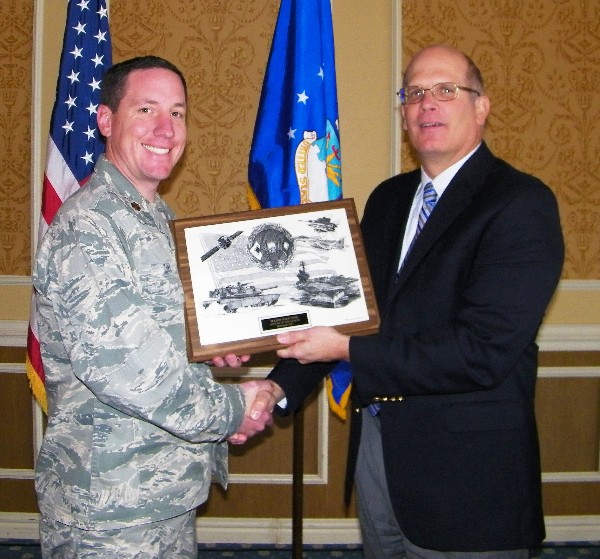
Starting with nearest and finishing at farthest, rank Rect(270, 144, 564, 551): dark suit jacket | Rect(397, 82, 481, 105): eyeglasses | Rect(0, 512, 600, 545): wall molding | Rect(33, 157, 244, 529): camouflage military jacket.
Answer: Rect(33, 157, 244, 529): camouflage military jacket
Rect(270, 144, 564, 551): dark suit jacket
Rect(397, 82, 481, 105): eyeglasses
Rect(0, 512, 600, 545): wall molding

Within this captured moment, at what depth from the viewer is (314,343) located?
200 centimetres

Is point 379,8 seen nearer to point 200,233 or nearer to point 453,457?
point 200,233

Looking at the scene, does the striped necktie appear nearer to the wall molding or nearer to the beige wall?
the beige wall

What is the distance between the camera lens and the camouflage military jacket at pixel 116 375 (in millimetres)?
1715

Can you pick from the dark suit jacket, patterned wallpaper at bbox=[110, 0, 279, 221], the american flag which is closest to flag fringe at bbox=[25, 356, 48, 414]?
the american flag

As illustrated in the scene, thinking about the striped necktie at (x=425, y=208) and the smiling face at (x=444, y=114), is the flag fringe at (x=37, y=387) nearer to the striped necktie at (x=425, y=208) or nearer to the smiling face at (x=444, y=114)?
the striped necktie at (x=425, y=208)

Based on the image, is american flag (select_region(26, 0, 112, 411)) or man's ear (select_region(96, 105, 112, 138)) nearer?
man's ear (select_region(96, 105, 112, 138))

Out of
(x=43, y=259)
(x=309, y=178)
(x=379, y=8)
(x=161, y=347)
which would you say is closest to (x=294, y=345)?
(x=161, y=347)

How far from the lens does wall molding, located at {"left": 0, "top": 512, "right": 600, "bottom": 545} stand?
367cm

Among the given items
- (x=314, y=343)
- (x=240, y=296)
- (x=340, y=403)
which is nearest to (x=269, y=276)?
(x=240, y=296)

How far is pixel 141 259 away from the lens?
185 centimetres

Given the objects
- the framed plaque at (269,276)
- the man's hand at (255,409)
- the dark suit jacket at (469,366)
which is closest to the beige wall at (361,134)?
the man's hand at (255,409)

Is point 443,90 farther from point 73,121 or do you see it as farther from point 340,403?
point 73,121

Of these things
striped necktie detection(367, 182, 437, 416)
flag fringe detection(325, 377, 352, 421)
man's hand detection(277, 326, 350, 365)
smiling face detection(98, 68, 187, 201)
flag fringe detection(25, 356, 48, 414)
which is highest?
smiling face detection(98, 68, 187, 201)
